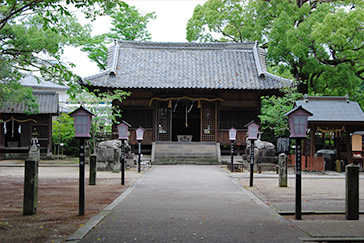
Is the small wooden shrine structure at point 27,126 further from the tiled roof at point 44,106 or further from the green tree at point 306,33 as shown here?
the green tree at point 306,33

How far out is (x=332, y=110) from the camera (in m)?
18.9

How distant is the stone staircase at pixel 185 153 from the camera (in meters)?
22.8

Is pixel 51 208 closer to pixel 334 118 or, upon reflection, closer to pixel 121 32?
pixel 334 118

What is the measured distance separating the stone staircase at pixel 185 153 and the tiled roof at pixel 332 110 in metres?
6.86

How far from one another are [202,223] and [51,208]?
12.1ft

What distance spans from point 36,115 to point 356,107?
22.2m

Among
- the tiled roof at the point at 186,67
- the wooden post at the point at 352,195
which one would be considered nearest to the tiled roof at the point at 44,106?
the tiled roof at the point at 186,67

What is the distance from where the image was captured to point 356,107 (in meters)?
19.2

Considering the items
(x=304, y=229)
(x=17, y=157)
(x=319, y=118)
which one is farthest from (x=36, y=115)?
(x=304, y=229)

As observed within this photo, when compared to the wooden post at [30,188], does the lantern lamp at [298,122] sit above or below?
above

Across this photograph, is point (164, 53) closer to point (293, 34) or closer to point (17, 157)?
point (293, 34)

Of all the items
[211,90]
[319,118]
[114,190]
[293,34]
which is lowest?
[114,190]

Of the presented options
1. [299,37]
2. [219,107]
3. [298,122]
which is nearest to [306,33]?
[299,37]

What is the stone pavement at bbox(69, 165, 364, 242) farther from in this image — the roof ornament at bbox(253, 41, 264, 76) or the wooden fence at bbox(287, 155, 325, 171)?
the roof ornament at bbox(253, 41, 264, 76)
